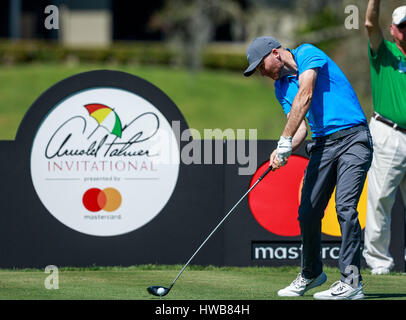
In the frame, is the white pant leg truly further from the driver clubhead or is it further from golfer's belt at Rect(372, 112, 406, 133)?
the driver clubhead

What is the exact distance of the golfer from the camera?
6.04 meters

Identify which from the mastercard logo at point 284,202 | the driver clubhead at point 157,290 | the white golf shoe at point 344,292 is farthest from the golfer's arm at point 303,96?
the mastercard logo at point 284,202

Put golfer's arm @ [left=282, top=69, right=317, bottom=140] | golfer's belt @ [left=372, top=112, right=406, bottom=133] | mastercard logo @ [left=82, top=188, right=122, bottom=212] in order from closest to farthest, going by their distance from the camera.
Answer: golfer's arm @ [left=282, top=69, right=317, bottom=140] → golfer's belt @ [left=372, top=112, right=406, bottom=133] → mastercard logo @ [left=82, top=188, right=122, bottom=212]

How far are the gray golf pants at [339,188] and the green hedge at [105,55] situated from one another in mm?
24908

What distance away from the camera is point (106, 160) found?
811 cm

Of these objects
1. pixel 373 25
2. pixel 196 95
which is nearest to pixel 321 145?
pixel 373 25

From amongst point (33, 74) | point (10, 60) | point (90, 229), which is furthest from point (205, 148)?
point (10, 60)

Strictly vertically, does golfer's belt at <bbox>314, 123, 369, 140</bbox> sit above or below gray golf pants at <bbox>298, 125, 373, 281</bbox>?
above

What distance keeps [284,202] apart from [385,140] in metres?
1.16

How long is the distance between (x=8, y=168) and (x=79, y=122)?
2.65ft

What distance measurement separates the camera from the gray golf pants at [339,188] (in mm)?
6066

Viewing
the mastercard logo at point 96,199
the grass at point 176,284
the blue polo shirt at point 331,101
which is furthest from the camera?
the mastercard logo at point 96,199

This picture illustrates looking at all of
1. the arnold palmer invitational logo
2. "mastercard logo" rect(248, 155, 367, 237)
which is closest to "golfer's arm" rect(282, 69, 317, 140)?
"mastercard logo" rect(248, 155, 367, 237)

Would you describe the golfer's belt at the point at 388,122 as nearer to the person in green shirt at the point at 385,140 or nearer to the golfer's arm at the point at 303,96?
the person in green shirt at the point at 385,140
